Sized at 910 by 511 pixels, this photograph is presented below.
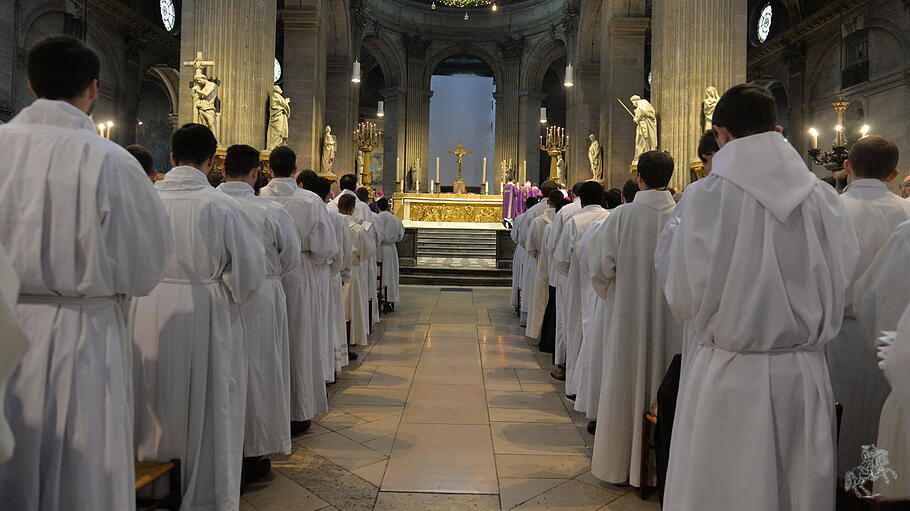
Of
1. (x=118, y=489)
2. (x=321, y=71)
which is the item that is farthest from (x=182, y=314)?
(x=321, y=71)

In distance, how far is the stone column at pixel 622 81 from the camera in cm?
1786

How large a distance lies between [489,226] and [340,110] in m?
6.64

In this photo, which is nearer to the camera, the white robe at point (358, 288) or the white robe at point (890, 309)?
the white robe at point (890, 309)

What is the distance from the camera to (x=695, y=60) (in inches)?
499

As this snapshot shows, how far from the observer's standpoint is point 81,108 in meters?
2.50

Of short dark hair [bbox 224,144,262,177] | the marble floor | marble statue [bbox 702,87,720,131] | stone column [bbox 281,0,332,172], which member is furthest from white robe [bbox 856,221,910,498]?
stone column [bbox 281,0,332,172]

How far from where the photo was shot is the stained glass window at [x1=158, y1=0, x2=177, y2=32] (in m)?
23.2

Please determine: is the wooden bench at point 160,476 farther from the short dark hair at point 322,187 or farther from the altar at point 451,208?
the altar at point 451,208

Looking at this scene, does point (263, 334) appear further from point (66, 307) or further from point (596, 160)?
point (596, 160)

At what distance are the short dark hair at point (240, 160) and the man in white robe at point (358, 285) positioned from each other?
375cm

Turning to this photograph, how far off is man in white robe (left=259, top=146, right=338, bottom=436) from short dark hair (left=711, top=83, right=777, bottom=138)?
319 cm

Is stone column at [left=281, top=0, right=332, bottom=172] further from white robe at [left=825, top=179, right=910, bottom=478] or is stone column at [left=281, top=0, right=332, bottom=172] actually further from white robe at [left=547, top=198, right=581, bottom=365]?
white robe at [left=825, top=179, right=910, bottom=478]

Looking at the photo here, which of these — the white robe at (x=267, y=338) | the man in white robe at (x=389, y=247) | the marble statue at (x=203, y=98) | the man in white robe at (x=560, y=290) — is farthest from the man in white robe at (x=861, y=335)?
the marble statue at (x=203, y=98)

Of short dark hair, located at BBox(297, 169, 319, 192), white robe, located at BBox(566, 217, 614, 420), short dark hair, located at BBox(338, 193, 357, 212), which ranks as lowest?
white robe, located at BBox(566, 217, 614, 420)
